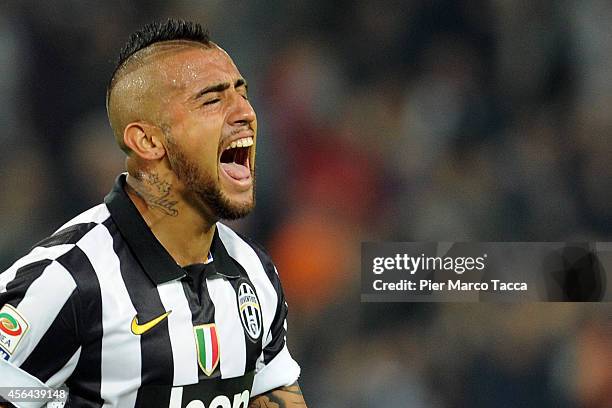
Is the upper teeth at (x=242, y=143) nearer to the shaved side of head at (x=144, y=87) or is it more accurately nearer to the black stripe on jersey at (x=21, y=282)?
the shaved side of head at (x=144, y=87)

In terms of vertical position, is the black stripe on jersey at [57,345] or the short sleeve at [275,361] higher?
the short sleeve at [275,361]

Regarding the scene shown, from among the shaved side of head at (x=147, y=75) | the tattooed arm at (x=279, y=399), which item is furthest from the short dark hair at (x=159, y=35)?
the tattooed arm at (x=279, y=399)

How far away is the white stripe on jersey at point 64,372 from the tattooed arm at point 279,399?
0.38 metres

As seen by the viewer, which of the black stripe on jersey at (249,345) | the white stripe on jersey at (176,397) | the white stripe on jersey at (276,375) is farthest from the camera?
the white stripe on jersey at (276,375)

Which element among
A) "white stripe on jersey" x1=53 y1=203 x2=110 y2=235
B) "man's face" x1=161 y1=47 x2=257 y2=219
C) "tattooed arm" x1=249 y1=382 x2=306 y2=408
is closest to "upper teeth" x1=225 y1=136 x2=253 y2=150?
"man's face" x1=161 y1=47 x2=257 y2=219

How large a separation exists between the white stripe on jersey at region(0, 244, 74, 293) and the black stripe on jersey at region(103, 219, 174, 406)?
0.09 meters

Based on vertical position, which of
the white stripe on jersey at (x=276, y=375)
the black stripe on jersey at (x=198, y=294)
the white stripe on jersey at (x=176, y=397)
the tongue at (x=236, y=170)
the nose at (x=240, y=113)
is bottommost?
the white stripe on jersey at (x=176, y=397)

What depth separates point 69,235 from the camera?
126cm

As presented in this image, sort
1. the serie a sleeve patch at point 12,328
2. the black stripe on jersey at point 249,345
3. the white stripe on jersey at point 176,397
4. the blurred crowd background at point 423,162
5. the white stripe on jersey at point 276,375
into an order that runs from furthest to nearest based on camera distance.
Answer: the blurred crowd background at point 423,162 < the white stripe on jersey at point 276,375 < the black stripe on jersey at point 249,345 < the white stripe on jersey at point 176,397 < the serie a sleeve patch at point 12,328

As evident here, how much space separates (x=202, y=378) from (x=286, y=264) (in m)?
0.89

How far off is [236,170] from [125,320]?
11.2 inches

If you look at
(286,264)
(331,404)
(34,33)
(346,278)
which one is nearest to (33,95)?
(34,33)

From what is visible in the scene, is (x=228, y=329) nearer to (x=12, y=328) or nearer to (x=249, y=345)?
(x=249, y=345)

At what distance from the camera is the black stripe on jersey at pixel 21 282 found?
45.9 inches
